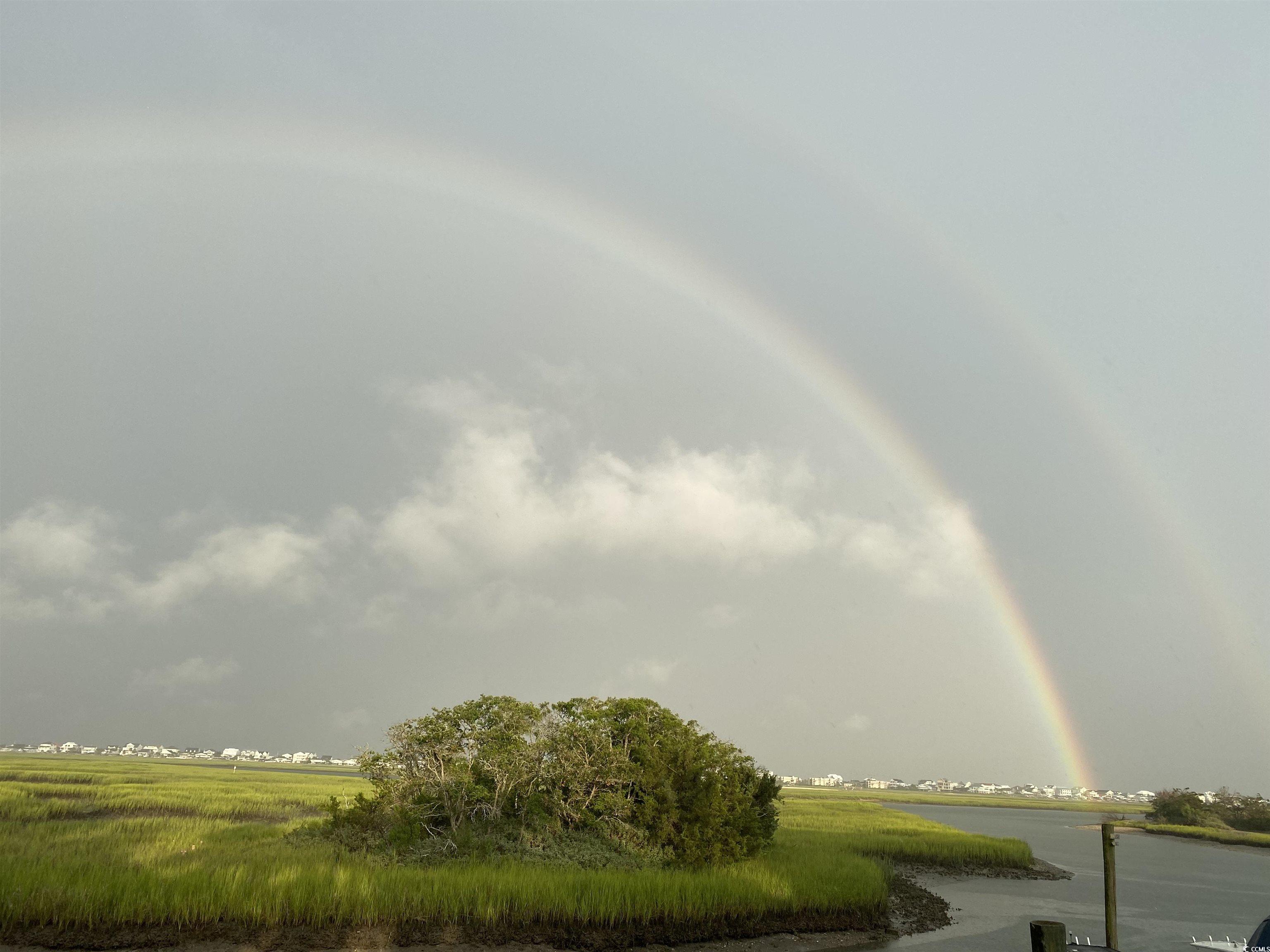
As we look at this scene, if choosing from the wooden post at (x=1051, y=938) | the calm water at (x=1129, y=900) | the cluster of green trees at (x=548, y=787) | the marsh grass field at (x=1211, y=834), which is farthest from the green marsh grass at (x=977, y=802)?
the wooden post at (x=1051, y=938)

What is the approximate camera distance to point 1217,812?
80.6m

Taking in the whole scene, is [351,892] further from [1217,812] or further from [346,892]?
[1217,812]

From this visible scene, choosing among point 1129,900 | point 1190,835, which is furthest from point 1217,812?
point 1129,900

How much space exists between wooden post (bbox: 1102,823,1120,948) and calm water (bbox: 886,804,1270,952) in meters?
4.64

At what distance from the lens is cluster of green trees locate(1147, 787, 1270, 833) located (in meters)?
77.6

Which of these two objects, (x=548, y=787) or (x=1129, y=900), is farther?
(x=1129, y=900)

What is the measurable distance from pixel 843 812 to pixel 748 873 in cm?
4698

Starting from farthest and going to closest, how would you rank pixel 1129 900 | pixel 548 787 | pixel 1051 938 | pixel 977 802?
pixel 977 802 < pixel 1129 900 < pixel 548 787 < pixel 1051 938

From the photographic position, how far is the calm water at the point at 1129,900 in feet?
71.3

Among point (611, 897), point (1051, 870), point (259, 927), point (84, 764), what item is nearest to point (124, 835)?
point (259, 927)

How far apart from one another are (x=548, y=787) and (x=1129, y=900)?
2440 cm

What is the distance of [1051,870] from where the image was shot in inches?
1510

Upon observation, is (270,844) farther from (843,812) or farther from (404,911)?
(843,812)

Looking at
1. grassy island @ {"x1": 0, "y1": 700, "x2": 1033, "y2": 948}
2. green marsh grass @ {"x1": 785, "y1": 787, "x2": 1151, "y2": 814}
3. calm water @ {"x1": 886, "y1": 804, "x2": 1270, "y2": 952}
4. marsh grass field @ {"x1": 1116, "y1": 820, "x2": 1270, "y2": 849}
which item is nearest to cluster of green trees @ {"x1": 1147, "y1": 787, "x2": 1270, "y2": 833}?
marsh grass field @ {"x1": 1116, "y1": 820, "x2": 1270, "y2": 849}
